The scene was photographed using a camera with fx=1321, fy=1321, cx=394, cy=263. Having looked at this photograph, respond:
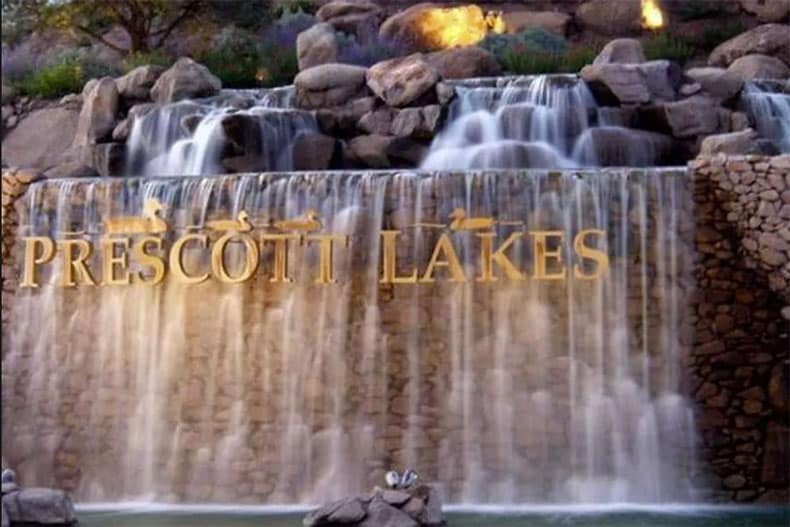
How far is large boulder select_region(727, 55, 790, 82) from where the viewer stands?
758 inches

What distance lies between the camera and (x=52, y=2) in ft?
78.0

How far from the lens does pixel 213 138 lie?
54.6 ft

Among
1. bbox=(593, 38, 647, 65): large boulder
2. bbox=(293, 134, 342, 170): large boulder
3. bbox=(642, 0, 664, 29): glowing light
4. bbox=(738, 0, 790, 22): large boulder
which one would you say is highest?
bbox=(642, 0, 664, 29): glowing light

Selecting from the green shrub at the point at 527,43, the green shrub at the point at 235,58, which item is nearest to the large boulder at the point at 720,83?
the green shrub at the point at 527,43

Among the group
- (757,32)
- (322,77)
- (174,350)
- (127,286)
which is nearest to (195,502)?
(174,350)

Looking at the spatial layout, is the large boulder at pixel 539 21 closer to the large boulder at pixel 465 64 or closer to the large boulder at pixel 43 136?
the large boulder at pixel 465 64

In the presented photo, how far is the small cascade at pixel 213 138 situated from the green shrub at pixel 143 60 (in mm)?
4970

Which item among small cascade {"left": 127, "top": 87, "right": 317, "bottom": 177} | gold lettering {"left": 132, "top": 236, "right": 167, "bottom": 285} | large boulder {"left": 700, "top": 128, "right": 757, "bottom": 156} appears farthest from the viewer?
small cascade {"left": 127, "top": 87, "right": 317, "bottom": 177}

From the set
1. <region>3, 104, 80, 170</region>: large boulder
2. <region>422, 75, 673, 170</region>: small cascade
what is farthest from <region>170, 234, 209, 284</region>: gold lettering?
<region>3, 104, 80, 170</region>: large boulder

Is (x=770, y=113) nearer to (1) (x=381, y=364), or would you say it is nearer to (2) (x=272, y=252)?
(1) (x=381, y=364)

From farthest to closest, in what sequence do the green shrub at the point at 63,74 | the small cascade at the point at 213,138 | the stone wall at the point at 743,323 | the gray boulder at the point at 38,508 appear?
the green shrub at the point at 63,74
the small cascade at the point at 213,138
the stone wall at the point at 743,323
the gray boulder at the point at 38,508

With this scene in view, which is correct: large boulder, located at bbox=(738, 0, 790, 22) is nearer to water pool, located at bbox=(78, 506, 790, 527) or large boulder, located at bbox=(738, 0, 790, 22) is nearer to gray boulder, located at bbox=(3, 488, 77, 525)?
water pool, located at bbox=(78, 506, 790, 527)

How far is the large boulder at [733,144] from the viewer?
14289 millimetres

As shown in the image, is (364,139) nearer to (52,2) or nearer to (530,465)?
(530,465)
